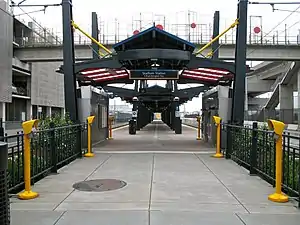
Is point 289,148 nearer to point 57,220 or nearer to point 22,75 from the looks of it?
point 57,220

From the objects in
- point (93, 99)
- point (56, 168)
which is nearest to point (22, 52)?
point (93, 99)

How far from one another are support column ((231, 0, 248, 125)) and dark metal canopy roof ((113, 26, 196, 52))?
1.98 metres

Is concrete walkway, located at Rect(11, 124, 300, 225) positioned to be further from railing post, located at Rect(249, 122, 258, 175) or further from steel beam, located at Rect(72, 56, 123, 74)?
steel beam, located at Rect(72, 56, 123, 74)

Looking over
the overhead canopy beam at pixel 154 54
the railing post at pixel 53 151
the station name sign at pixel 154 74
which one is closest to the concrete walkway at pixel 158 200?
the railing post at pixel 53 151

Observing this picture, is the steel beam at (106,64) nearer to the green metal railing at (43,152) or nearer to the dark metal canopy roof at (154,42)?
the dark metal canopy roof at (154,42)

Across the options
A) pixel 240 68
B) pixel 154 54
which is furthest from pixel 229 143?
pixel 154 54

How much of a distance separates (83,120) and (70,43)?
3925 millimetres

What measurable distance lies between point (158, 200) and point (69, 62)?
31.1 ft

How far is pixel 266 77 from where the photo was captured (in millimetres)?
69625

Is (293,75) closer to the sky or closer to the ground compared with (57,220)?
closer to the sky

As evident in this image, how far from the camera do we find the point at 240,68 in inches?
584

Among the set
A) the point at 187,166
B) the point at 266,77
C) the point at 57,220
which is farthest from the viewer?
the point at 266,77

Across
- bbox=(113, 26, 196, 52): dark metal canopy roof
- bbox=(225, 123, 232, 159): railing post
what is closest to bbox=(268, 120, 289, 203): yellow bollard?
bbox=(225, 123, 232, 159): railing post

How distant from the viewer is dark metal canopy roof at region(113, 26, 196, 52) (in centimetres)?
1384
